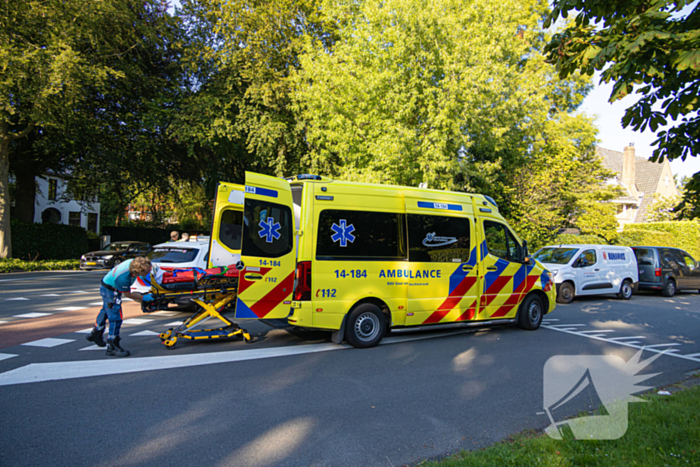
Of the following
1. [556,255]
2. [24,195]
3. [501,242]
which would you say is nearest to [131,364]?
[501,242]

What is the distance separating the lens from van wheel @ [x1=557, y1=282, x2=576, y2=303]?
44.6ft

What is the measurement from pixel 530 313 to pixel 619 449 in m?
5.69

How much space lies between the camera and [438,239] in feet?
25.6

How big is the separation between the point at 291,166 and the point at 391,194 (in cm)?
1502

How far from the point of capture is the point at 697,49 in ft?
12.3

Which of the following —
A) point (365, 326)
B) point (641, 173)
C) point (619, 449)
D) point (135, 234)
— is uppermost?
point (641, 173)

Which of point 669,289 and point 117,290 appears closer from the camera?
point 117,290

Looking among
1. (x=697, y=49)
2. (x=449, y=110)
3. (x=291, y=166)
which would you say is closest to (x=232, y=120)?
(x=291, y=166)

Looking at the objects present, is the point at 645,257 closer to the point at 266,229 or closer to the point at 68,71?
the point at 266,229

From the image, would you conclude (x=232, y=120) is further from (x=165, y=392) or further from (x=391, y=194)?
(x=165, y=392)

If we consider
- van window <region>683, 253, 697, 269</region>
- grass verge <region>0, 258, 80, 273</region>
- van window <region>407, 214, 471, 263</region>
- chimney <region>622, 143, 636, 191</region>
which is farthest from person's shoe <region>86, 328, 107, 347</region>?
chimney <region>622, 143, 636, 191</region>

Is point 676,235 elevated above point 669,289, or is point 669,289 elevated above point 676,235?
point 676,235

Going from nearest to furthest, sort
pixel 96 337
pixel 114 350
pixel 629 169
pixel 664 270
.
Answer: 1. pixel 114 350
2. pixel 96 337
3. pixel 664 270
4. pixel 629 169

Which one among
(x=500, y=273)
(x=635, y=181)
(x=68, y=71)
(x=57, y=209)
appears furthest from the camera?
(x=635, y=181)
